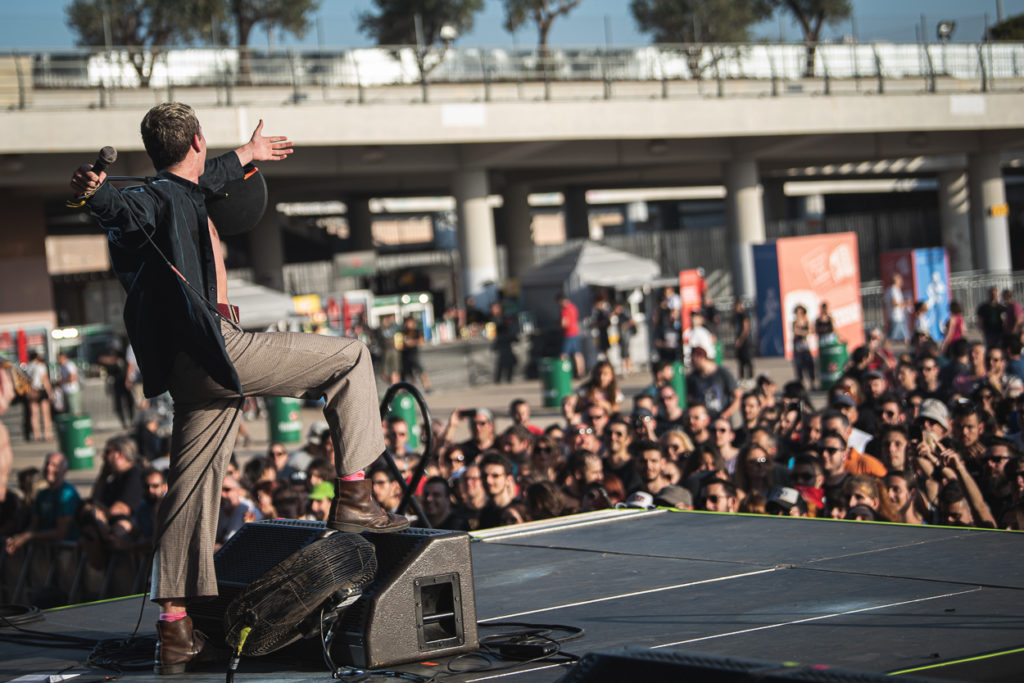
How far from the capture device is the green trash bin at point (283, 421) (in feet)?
62.0

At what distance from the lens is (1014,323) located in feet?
60.7

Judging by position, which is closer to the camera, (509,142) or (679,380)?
(679,380)

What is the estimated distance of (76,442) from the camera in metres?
19.0

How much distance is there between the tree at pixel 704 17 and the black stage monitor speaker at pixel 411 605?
57.6m

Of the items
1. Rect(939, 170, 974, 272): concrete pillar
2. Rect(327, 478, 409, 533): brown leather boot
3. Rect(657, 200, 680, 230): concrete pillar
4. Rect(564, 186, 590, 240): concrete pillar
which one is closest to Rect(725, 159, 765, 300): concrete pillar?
Rect(939, 170, 974, 272): concrete pillar

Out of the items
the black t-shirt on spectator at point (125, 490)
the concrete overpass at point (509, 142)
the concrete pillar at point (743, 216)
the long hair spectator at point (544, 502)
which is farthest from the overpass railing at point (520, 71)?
the long hair spectator at point (544, 502)

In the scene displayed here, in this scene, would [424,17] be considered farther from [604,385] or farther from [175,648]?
[175,648]

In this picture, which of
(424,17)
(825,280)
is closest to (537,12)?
(424,17)

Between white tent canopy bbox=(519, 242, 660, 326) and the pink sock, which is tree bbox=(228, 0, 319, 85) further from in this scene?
the pink sock

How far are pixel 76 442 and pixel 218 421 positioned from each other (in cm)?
1596

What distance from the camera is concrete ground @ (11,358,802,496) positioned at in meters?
19.8

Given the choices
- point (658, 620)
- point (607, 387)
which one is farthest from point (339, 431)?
point (607, 387)

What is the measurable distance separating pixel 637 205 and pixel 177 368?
2440 inches

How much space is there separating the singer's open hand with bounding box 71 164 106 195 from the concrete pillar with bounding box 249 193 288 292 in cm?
3881
